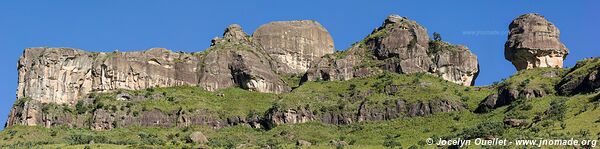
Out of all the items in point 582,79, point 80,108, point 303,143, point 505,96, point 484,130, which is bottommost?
point 303,143

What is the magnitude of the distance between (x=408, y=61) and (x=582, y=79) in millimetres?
37539

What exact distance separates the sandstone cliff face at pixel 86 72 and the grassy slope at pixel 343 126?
9.38 feet

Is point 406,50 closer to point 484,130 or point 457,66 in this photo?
point 457,66

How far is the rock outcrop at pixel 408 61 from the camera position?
193750 millimetres

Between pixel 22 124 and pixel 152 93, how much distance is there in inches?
770

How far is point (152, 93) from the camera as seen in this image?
630ft

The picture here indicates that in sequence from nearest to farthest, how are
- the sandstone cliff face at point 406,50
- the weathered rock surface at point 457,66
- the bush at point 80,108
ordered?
the bush at point 80,108, the weathered rock surface at point 457,66, the sandstone cliff face at point 406,50

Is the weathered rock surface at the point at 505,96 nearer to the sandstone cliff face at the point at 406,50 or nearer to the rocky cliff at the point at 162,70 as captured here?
the rocky cliff at the point at 162,70

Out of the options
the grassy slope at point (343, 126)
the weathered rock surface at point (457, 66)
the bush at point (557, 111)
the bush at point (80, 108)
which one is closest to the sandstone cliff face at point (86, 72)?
the bush at point (80, 108)

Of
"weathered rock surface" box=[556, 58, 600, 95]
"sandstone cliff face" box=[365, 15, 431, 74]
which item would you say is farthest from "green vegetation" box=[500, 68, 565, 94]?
"sandstone cliff face" box=[365, 15, 431, 74]

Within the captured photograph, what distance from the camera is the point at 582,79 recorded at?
162375 mm

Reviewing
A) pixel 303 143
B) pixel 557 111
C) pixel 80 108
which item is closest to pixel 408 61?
pixel 303 143

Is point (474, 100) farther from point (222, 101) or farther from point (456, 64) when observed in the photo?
point (222, 101)

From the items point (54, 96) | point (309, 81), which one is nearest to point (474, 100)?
point (309, 81)
